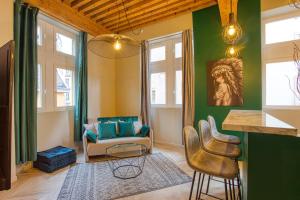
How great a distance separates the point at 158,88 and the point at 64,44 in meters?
2.54

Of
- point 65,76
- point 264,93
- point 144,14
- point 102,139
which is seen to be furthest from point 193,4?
point 102,139

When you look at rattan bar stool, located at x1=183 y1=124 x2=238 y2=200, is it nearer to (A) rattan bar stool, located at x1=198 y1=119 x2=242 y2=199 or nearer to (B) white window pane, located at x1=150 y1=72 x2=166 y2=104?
(A) rattan bar stool, located at x1=198 y1=119 x2=242 y2=199

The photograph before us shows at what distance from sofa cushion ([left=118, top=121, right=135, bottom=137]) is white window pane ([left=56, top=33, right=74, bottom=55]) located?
2086mm

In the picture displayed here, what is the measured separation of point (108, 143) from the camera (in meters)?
3.72

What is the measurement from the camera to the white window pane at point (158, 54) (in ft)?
16.0

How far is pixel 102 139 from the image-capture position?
3936 millimetres

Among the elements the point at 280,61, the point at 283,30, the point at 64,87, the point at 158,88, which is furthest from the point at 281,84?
the point at 64,87

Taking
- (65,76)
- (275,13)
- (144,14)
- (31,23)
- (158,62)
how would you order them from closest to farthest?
(31,23) → (275,13) → (65,76) → (144,14) → (158,62)

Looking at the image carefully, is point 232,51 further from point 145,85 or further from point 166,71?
point 145,85

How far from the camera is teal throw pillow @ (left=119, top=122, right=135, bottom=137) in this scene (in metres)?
4.20

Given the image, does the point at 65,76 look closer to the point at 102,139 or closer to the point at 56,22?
the point at 56,22

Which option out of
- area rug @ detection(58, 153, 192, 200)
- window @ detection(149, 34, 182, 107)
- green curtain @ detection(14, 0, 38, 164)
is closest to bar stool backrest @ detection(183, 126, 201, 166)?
area rug @ detection(58, 153, 192, 200)

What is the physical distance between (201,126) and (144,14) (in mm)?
3531

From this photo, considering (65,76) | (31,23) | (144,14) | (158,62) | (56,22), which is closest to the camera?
(31,23)
